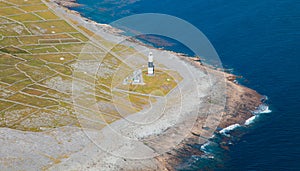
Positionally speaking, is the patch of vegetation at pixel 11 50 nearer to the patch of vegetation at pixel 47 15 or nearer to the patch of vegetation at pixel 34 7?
the patch of vegetation at pixel 47 15

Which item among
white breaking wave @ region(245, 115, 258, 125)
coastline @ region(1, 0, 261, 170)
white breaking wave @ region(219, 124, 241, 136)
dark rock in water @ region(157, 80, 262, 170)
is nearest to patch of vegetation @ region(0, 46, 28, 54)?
coastline @ region(1, 0, 261, 170)

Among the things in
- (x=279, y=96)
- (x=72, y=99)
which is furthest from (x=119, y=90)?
(x=279, y=96)

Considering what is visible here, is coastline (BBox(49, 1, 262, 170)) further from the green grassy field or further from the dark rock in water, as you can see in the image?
the green grassy field

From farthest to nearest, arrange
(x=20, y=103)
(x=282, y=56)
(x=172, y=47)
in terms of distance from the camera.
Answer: (x=172, y=47) → (x=282, y=56) → (x=20, y=103)

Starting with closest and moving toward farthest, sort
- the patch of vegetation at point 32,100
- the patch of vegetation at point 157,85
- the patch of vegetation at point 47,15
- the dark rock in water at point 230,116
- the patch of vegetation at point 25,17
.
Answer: the dark rock in water at point 230,116, the patch of vegetation at point 32,100, the patch of vegetation at point 157,85, the patch of vegetation at point 25,17, the patch of vegetation at point 47,15

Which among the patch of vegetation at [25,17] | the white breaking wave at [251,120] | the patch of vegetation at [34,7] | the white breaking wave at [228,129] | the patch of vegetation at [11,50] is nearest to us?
the white breaking wave at [228,129]

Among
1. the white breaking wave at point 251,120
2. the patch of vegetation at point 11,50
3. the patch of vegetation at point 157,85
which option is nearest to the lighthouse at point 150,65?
the patch of vegetation at point 157,85

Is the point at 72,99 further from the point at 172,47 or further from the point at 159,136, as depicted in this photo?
the point at 172,47

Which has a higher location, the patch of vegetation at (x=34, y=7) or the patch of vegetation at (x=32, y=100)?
the patch of vegetation at (x=34, y=7)

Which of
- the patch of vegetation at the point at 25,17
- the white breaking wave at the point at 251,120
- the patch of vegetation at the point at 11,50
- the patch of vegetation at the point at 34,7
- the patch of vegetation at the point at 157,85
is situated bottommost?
the patch of vegetation at the point at 11,50
